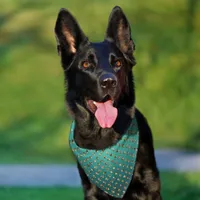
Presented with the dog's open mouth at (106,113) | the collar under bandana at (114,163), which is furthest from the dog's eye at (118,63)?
the collar under bandana at (114,163)

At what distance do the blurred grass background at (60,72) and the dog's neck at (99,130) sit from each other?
376 cm

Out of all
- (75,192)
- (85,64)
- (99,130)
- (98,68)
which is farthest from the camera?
(75,192)

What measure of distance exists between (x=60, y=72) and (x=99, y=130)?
5.65m

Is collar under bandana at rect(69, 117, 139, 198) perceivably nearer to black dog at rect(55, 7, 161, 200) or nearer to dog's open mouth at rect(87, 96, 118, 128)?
black dog at rect(55, 7, 161, 200)

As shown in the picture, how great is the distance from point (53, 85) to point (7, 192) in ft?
12.5

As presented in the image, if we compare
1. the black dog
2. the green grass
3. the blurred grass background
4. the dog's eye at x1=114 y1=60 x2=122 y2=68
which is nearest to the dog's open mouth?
the black dog

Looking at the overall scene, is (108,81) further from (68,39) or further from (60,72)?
(60,72)

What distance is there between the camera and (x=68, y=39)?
4.67 metres

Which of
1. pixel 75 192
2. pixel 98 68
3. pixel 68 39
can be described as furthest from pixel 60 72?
pixel 98 68

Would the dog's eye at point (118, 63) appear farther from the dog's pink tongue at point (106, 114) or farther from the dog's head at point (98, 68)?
the dog's pink tongue at point (106, 114)

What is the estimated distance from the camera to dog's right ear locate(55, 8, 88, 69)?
15.2 ft

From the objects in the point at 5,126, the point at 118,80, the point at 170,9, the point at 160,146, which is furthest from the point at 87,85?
the point at 170,9

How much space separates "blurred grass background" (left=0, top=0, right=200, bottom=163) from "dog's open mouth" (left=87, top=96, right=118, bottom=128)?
4041mm

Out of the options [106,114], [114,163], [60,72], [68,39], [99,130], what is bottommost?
[60,72]
